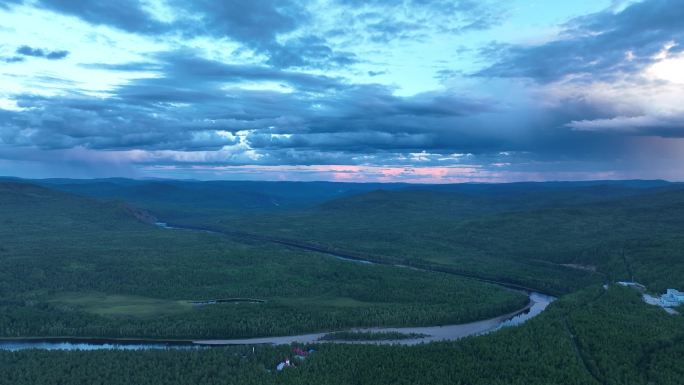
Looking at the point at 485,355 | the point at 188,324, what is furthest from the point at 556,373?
the point at 188,324

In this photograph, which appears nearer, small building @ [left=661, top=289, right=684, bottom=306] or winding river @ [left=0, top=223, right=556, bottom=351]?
winding river @ [left=0, top=223, right=556, bottom=351]

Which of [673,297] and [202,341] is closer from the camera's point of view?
[202,341]

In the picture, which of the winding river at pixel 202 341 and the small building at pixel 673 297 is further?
the small building at pixel 673 297

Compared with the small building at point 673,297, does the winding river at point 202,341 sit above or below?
below

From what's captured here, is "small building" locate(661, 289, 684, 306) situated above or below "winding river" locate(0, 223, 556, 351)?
above

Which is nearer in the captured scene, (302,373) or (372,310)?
(302,373)

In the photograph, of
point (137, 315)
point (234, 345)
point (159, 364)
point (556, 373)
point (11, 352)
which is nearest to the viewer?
point (556, 373)

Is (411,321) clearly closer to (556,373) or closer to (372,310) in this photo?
(372,310)

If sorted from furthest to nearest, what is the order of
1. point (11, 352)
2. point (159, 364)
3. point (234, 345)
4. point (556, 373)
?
point (234, 345) < point (11, 352) < point (159, 364) < point (556, 373)

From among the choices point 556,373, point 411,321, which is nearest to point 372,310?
point 411,321

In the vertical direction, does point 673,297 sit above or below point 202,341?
above
